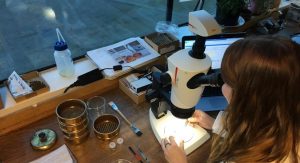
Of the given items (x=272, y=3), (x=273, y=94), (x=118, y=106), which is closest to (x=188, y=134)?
(x=118, y=106)

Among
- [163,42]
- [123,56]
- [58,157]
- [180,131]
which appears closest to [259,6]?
[163,42]

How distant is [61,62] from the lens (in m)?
1.25

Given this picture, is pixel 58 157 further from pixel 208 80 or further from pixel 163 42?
pixel 163 42

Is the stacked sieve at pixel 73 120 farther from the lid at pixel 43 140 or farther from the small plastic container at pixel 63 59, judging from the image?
the small plastic container at pixel 63 59

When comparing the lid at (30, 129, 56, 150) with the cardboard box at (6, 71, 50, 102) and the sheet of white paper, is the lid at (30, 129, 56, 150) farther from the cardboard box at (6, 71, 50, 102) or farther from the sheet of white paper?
the cardboard box at (6, 71, 50, 102)

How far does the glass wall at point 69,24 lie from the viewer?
6.97ft

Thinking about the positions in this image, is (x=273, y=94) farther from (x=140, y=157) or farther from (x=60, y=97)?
(x=60, y=97)

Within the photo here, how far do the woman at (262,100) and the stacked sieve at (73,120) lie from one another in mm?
496

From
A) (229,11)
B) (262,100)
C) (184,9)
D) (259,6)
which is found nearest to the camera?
(262,100)

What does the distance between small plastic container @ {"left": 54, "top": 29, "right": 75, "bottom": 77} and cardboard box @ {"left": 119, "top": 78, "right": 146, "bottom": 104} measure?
0.74 ft

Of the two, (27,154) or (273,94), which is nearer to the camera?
(273,94)

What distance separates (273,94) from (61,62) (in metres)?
0.87

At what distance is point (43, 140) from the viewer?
109cm

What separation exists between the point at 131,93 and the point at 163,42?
12.7 inches
